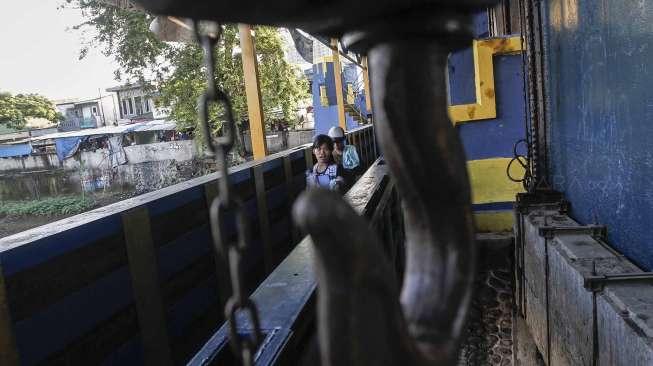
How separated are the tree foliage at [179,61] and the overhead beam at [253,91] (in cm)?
969

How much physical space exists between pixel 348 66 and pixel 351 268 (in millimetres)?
26957

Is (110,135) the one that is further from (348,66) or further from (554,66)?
(554,66)

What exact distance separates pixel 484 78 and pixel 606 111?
251 cm

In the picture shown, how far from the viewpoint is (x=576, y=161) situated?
3.64 m

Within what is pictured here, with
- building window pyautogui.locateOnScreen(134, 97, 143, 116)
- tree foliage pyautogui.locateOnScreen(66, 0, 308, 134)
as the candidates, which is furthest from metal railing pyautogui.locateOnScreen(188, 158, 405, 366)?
building window pyautogui.locateOnScreen(134, 97, 143, 116)

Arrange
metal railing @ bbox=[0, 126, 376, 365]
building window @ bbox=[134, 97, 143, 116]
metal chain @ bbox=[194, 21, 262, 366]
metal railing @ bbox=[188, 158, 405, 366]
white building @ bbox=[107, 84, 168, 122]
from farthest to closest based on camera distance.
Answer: building window @ bbox=[134, 97, 143, 116] < white building @ bbox=[107, 84, 168, 122] < metal railing @ bbox=[0, 126, 376, 365] < metal railing @ bbox=[188, 158, 405, 366] < metal chain @ bbox=[194, 21, 262, 366]

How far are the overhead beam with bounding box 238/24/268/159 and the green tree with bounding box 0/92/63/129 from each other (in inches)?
1330

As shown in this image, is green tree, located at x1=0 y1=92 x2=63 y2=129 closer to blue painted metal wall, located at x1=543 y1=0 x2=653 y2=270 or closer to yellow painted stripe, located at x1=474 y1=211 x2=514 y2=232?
yellow painted stripe, located at x1=474 y1=211 x2=514 y2=232

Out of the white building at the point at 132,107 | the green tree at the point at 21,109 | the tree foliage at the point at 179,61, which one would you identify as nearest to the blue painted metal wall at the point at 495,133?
the tree foliage at the point at 179,61

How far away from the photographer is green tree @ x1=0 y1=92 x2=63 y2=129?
3319 centimetres

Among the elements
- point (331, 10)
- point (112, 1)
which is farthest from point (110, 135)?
point (331, 10)

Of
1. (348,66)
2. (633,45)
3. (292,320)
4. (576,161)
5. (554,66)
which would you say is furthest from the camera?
(348,66)

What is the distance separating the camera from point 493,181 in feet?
18.9

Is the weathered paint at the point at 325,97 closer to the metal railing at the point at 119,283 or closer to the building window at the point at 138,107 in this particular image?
the metal railing at the point at 119,283
